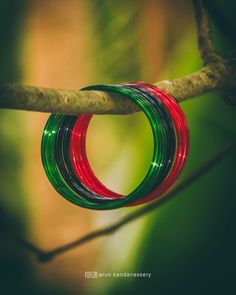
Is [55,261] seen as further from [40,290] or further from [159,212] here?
[159,212]

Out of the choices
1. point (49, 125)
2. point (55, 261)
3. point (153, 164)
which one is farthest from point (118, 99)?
point (55, 261)

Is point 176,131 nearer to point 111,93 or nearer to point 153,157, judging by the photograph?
point 153,157

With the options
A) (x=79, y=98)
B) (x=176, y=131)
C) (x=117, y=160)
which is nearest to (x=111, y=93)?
(x=79, y=98)

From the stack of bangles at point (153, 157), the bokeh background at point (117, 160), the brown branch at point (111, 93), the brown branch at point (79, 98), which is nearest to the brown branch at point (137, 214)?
the bokeh background at point (117, 160)

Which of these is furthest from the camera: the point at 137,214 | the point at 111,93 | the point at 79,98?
the point at 137,214

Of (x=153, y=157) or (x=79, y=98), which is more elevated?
(x=79, y=98)

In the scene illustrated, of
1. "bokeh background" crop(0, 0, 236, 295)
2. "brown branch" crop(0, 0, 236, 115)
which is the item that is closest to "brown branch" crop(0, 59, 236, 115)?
"brown branch" crop(0, 0, 236, 115)

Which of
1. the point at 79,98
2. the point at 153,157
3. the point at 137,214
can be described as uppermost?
the point at 79,98
